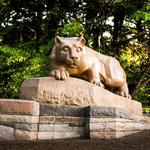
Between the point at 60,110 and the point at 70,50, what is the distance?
1.24 metres

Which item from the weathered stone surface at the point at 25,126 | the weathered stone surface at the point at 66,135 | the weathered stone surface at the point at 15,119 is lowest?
the weathered stone surface at the point at 66,135

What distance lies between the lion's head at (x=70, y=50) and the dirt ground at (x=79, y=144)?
1655mm

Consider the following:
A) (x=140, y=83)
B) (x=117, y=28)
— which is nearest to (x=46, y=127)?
(x=140, y=83)

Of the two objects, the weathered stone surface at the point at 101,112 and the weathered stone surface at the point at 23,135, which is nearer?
the weathered stone surface at the point at 23,135

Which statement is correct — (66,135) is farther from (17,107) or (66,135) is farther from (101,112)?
(17,107)

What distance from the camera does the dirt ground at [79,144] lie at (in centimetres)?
600

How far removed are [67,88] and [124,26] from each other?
31.4 feet

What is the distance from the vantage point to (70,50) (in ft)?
25.4

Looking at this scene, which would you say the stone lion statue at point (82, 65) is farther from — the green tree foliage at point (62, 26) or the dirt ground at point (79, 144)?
the green tree foliage at point (62, 26)

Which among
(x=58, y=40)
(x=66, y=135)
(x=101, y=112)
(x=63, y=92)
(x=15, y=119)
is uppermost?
(x=58, y=40)

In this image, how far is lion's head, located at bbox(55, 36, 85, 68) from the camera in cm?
774

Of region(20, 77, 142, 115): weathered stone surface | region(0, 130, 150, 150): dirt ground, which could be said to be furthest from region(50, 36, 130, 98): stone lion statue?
region(0, 130, 150, 150): dirt ground

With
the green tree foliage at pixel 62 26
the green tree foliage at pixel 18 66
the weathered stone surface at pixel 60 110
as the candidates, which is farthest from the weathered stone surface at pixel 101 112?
the green tree foliage at pixel 62 26

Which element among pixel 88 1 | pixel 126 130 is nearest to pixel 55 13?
pixel 88 1
